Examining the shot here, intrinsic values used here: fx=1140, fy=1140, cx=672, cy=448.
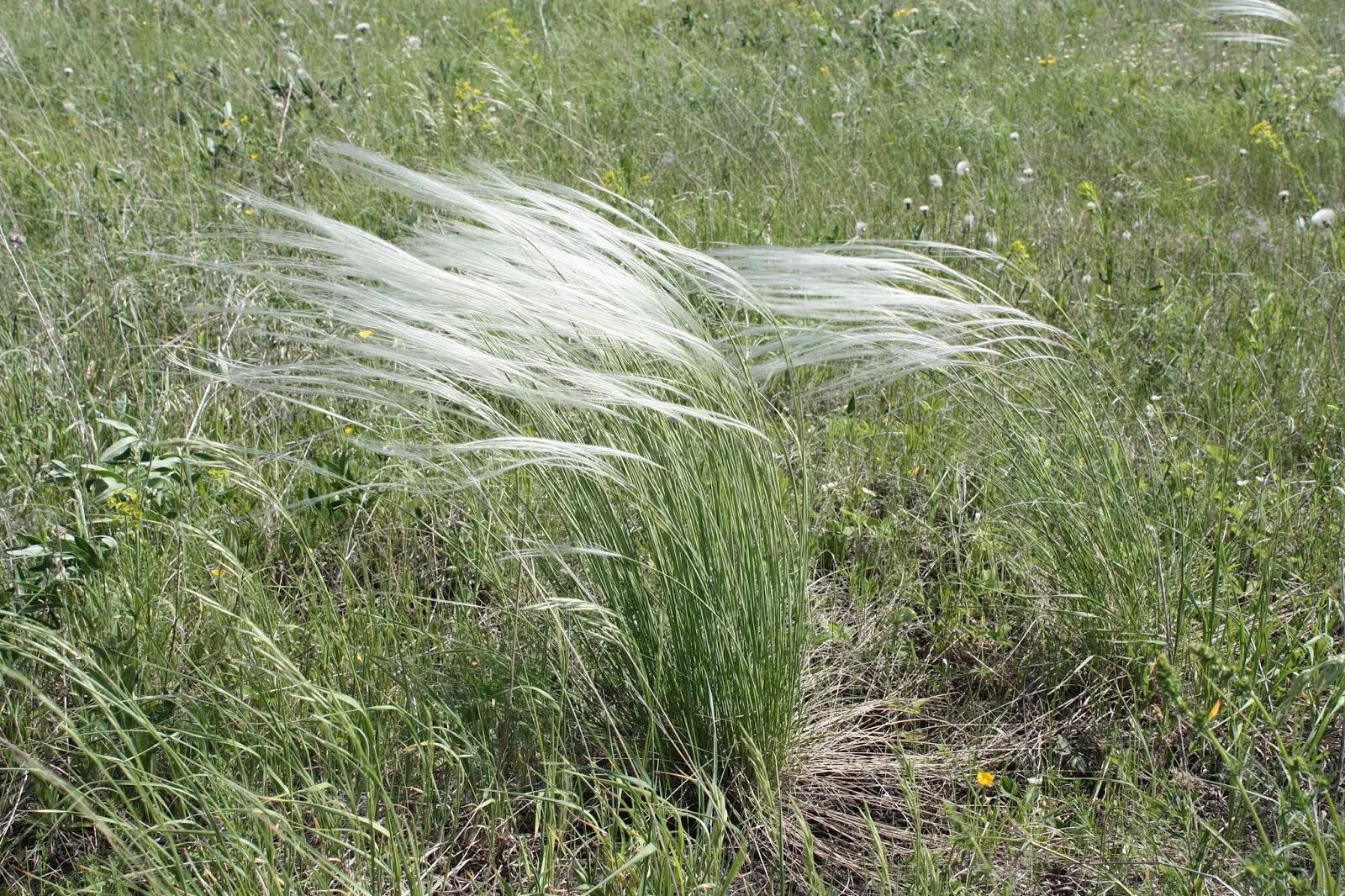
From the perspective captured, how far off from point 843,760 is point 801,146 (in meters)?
2.99

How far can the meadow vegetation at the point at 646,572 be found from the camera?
1412 millimetres

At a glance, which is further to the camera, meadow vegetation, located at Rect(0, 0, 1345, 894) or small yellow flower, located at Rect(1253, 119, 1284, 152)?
small yellow flower, located at Rect(1253, 119, 1284, 152)

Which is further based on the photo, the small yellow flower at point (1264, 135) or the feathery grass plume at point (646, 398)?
the small yellow flower at point (1264, 135)

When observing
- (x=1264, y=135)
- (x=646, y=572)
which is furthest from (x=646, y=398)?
(x=1264, y=135)

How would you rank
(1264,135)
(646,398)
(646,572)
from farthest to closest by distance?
(1264,135) → (646,572) → (646,398)

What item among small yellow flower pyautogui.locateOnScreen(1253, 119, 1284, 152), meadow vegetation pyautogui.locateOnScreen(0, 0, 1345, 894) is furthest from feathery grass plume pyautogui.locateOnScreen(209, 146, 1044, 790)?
small yellow flower pyautogui.locateOnScreen(1253, 119, 1284, 152)

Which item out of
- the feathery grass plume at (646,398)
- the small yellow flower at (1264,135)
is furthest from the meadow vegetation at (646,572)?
the small yellow flower at (1264,135)

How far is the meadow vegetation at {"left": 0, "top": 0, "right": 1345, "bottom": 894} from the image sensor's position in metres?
1.41

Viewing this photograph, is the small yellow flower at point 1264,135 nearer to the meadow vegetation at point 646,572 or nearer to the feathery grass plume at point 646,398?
the meadow vegetation at point 646,572

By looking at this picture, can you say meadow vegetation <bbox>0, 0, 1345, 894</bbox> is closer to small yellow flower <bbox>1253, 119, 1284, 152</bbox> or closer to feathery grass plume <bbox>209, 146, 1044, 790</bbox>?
feathery grass plume <bbox>209, 146, 1044, 790</bbox>

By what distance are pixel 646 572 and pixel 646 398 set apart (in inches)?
17.7

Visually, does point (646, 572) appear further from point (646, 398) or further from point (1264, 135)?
point (1264, 135)

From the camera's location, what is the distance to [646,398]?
133 cm

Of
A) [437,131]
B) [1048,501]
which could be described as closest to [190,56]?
[437,131]
